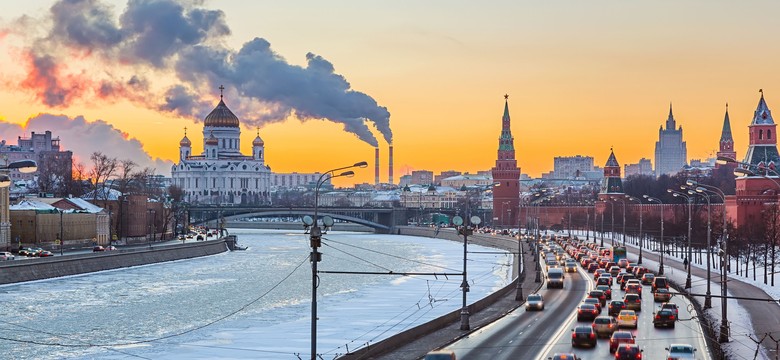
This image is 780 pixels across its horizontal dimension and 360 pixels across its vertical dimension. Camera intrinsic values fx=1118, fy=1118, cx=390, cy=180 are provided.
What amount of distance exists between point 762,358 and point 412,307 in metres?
21.6

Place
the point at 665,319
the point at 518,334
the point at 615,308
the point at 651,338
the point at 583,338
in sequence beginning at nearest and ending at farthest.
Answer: the point at 583,338, the point at 651,338, the point at 518,334, the point at 665,319, the point at 615,308

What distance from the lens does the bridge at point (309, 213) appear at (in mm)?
133000

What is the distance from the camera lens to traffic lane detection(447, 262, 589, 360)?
28.3 metres

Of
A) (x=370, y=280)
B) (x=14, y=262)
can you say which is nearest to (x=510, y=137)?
(x=370, y=280)

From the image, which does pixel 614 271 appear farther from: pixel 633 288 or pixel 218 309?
pixel 218 309

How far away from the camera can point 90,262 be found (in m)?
66.4

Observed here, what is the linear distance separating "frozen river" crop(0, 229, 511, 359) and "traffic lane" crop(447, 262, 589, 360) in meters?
3.79

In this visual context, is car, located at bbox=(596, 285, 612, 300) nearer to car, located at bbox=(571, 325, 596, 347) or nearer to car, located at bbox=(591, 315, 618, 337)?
car, located at bbox=(591, 315, 618, 337)

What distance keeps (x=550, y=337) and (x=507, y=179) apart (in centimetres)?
12783

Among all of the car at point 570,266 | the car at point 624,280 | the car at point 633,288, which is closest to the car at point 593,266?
the car at point 570,266

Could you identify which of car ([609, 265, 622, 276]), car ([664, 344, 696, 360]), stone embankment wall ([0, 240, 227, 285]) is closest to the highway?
car ([664, 344, 696, 360])

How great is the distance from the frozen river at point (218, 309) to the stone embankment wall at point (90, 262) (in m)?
0.70

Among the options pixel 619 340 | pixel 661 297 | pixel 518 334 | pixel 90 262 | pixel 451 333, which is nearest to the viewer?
pixel 619 340

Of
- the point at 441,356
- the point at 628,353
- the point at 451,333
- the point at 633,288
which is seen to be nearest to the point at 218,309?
A: the point at 633,288
